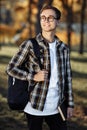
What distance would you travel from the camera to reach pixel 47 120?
521 cm

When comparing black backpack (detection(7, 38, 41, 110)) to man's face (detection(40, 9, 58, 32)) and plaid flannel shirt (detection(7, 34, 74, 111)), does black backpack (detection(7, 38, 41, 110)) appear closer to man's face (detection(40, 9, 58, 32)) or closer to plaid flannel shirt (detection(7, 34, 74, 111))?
plaid flannel shirt (detection(7, 34, 74, 111))

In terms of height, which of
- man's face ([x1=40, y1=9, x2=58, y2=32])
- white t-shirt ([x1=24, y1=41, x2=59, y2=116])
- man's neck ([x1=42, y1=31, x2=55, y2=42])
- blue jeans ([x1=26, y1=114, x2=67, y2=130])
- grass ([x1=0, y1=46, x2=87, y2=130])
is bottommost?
grass ([x1=0, y1=46, x2=87, y2=130])

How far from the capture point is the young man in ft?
16.4

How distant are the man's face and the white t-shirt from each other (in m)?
0.18

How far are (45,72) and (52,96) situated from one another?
0.26 m

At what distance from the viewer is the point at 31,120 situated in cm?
510

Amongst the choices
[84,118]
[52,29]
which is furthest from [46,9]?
[84,118]

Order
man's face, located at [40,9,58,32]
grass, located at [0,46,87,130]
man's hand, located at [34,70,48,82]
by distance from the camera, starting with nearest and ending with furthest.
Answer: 1. man's hand, located at [34,70,48,82]
2. man's face, located at [40,9,58,32]
3. grass, located at [0,46,87,130]

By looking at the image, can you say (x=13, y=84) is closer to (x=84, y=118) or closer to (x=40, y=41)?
(x=40, y=41)

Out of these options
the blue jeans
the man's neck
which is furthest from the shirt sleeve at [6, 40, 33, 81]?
the blue jeans

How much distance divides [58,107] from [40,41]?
27.8 inches

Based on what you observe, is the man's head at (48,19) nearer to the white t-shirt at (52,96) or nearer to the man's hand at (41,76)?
the white t-shirt at (52,96)

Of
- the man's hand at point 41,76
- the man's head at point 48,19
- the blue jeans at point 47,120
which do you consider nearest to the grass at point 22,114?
the blue jeans at point 47,120

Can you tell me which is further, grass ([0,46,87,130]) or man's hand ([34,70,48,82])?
grass ([0,46,87,130])
